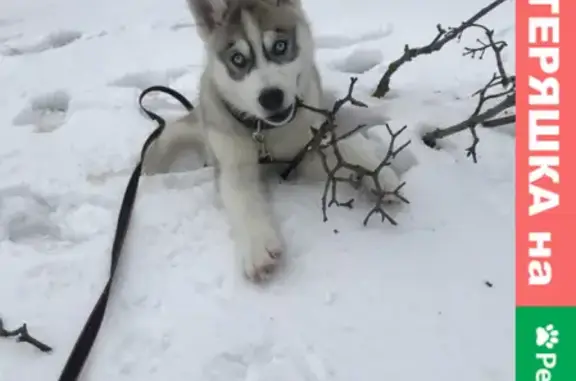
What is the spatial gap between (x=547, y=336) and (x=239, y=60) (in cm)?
144

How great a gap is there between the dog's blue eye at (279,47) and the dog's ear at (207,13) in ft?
0.98

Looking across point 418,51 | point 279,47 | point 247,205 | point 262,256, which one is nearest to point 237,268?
point 262,256

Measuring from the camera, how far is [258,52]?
8.74ft

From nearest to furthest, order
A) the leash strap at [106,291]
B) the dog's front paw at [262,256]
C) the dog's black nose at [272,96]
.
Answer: the leash strap at [106,291]
the dog's front paw at [262,256]
the dog's black nose at [272,96]

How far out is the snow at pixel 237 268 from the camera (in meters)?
2.22

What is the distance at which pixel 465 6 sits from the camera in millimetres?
4438

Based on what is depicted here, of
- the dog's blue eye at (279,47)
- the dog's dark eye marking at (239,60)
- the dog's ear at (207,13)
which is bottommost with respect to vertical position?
the dog's dark eye marking at (239,60)

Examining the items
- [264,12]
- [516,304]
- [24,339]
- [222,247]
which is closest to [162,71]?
[264,12]

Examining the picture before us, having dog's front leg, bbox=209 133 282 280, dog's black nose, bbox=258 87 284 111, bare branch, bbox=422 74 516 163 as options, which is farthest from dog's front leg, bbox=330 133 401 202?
dog's black nose, bbox=258 87 284 111

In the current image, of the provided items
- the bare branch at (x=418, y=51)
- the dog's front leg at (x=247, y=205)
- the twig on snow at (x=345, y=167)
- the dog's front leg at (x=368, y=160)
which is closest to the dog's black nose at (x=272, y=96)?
the twig on snow at (x=345, y=167)

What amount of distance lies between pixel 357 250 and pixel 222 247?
0.49 metres

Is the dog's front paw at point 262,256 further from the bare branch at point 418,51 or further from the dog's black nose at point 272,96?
the bare branch at point 418,51

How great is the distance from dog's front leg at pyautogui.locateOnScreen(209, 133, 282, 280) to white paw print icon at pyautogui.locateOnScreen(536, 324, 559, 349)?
88cm

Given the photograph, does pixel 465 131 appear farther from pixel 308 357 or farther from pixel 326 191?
pixel 308 357
